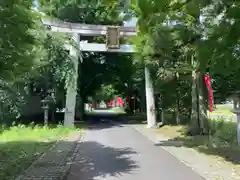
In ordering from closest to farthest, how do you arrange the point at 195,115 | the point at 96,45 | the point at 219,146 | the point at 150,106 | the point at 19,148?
the point at 19,148, the point at 219,146, the point at 195,115, the point at 150,106, the point at 96,45

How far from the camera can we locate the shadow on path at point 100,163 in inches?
361

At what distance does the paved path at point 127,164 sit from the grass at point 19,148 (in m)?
1.25

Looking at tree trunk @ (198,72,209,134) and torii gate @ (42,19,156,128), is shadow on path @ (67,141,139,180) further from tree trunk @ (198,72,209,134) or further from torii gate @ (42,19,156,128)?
torii gate @ (42,19,156,128)

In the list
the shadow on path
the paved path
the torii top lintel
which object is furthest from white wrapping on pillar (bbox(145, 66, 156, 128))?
the shadow on path

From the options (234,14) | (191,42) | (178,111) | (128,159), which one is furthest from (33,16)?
(178,111)

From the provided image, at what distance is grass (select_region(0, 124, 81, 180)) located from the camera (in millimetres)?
9805

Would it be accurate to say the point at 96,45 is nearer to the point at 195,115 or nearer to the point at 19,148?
the point at 195,115

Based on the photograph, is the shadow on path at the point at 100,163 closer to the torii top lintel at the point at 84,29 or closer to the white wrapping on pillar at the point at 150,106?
the white wrapping on pillar at the point at 150,106

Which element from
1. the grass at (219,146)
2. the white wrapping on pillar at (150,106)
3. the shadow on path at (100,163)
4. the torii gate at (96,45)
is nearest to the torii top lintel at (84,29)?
the torii gate at (96,45)

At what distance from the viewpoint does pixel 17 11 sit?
7770mm

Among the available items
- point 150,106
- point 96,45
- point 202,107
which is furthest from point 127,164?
point 96,45

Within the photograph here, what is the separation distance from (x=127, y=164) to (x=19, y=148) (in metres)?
4.61

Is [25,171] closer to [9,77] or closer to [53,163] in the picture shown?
[53,163]

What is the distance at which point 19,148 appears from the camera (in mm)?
13406
